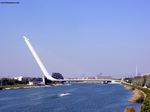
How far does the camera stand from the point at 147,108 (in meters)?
13.6

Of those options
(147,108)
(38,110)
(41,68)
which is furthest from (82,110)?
(41,68)

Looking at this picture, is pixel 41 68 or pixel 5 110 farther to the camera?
pixel 41 68

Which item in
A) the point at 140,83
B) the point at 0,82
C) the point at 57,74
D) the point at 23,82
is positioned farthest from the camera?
the point at 57,74

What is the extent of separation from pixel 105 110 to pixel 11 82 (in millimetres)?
51872

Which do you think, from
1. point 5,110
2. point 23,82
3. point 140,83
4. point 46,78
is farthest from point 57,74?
point 5,110

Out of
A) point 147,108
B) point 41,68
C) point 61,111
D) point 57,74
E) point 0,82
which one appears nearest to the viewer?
point 147,108

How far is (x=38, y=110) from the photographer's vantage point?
21.8 metres

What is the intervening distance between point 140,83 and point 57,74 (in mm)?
50066

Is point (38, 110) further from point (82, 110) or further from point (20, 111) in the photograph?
point (82, 110)

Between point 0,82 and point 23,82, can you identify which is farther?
point 23,82

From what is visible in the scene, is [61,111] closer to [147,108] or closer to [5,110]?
[5,110]

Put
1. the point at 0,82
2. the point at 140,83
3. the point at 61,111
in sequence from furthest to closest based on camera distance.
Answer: the point at 0,82, the point at 140,83, the point at 61,111

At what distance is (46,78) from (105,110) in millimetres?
50036

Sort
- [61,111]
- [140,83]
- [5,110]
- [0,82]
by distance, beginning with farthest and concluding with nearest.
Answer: [0,82] → [140,83] → [5,110] → [61,111]
